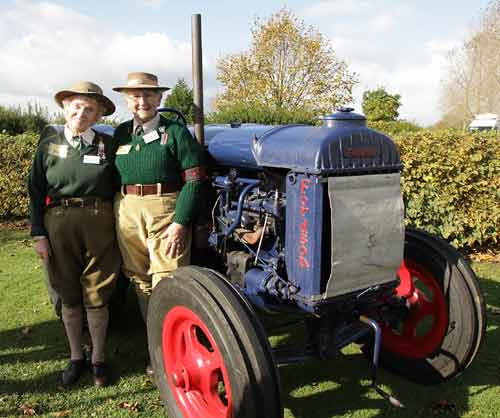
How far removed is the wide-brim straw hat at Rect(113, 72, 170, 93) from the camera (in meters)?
2.79

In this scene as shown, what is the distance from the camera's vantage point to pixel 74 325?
314 centimetres

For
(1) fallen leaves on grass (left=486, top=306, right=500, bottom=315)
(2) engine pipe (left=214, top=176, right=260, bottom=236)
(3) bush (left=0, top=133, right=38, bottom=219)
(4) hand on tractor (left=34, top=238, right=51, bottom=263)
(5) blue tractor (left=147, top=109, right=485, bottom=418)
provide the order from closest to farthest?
(5) blue tractor (left=147, top=109, right=485, bottom=418), (2) engine pipe (left=214, top=176, right=260, bottom=236), (4) hand on tractor (left=34, top=238, right=51, bottom=263), (1) fallen leaves on grass (left=486, top=306, right=500, bottom=315), (3) bush (left=0, top=133, right=38, bottom=219)

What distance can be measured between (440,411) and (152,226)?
1970 mm

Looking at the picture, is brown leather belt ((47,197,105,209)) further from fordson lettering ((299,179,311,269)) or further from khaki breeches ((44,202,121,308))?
fordson lettering ((299,179,311,269))

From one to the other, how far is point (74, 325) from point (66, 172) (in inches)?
40.2

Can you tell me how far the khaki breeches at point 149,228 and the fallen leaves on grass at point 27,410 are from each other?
3.25 feet

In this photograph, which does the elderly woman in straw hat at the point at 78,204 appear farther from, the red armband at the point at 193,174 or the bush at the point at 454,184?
the bush at the point at 454,184

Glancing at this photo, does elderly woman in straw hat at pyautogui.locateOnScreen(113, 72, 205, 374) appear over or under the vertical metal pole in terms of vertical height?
under

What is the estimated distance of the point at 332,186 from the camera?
7.49 feet

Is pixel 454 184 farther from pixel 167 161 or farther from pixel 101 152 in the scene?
pixel 101 152

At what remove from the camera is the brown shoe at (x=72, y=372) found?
309cm

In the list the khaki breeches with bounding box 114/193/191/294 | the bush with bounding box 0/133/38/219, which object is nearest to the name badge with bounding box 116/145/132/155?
the khaki breeches with bounding box 114/193/191/294

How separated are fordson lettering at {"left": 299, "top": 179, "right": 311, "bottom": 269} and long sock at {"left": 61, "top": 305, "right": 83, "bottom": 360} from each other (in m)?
1.60

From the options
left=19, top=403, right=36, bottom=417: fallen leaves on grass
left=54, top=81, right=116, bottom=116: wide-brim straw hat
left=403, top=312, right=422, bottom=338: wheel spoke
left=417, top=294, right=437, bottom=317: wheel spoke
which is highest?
left=54, top=81, right=116, bottom=116: wide-brim straw hat
